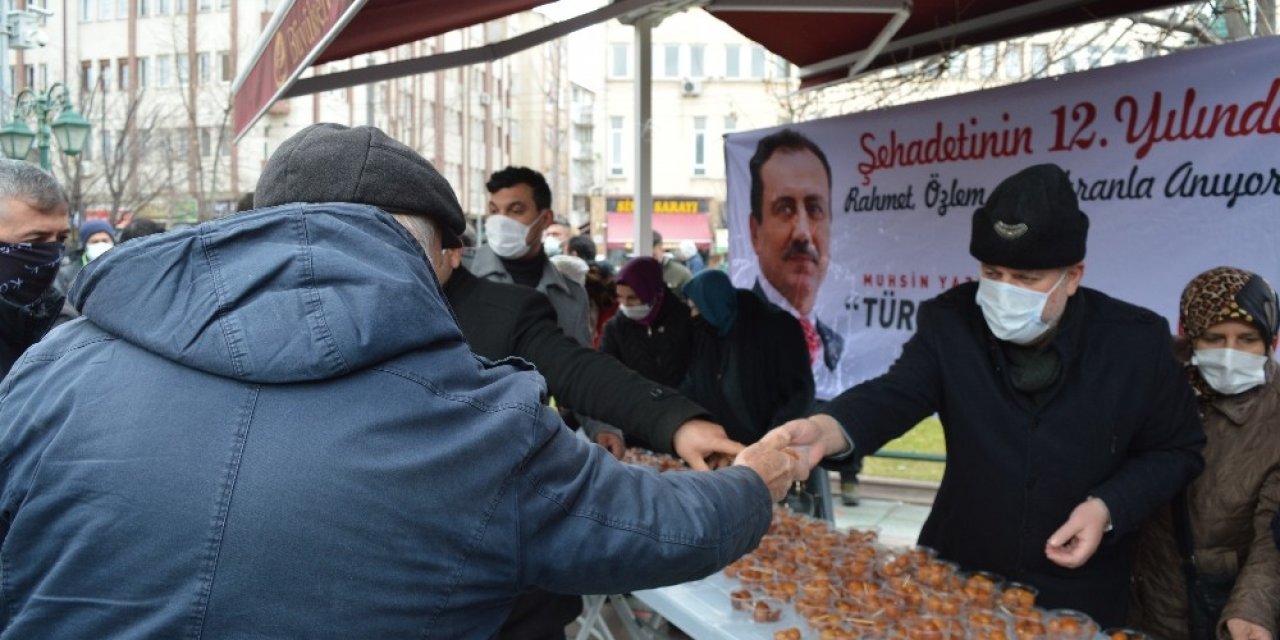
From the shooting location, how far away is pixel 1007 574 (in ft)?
8.73

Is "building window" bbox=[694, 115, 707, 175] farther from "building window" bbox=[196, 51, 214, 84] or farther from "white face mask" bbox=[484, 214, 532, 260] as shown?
"white face mask" bbox=[484, 214, 532, 260]

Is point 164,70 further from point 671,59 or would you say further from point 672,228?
point 671,59

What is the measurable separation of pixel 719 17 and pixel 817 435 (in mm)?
3071

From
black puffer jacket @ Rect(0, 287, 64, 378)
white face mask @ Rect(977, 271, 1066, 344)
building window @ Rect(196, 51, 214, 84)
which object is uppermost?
building window @ Rect(196, 51, 214, 84)

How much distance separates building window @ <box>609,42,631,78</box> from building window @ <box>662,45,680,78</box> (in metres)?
1.65

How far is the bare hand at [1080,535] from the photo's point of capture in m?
2.33

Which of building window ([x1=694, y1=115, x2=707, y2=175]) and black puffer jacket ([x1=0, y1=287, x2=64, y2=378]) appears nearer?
black puffer jacket ([x1=0, y1=287, x2=64, y2=378])

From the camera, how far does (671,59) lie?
43.4 m

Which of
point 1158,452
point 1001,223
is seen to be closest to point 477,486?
point 1001,223

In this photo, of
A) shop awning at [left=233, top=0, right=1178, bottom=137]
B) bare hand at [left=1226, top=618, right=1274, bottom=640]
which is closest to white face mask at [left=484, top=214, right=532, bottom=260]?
shop awning at [left=233, top=0, right=1178, bottom=137]

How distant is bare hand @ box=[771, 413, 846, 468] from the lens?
2.45 meters

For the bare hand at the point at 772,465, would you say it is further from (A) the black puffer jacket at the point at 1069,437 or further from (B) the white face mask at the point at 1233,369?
(B) the white face mask at the point at 1233,369

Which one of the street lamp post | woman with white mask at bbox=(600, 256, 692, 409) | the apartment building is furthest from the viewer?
the apartment building

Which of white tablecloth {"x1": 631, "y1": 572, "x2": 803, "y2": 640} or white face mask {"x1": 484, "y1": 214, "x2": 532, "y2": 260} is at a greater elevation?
white face mask {"x1": 484, "y1": 214, "x2": 532, "y2": 260}
